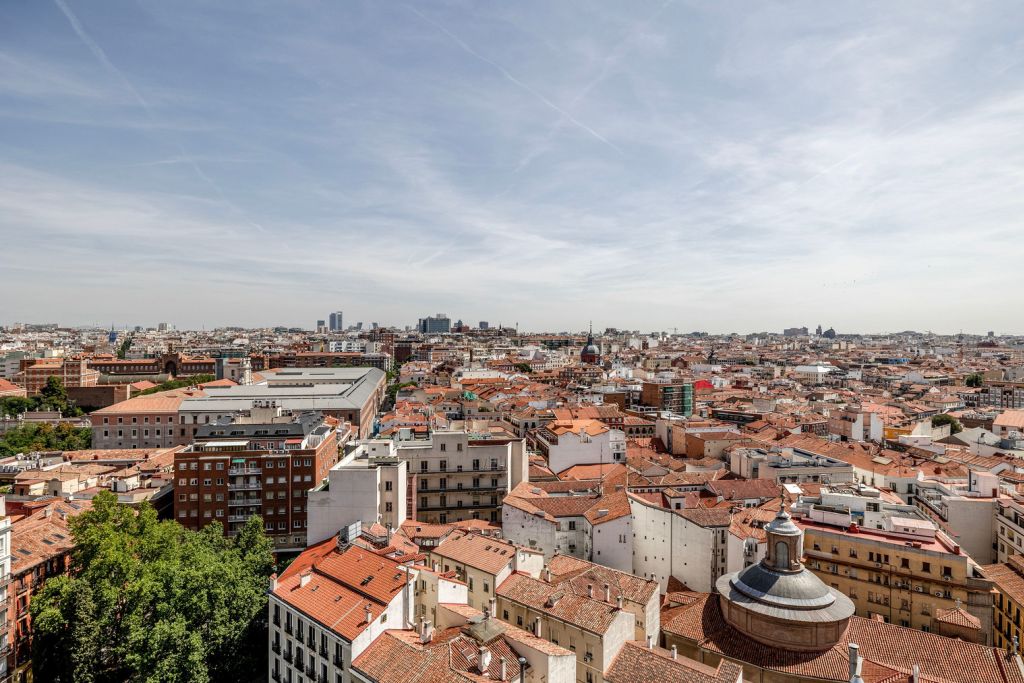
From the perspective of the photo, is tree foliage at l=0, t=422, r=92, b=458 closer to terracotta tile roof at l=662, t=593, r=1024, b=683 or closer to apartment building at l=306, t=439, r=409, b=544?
apartment building at l=306, t=439, r=409, b=544

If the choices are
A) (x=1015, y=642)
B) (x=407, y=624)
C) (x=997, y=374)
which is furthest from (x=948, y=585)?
(x=997, y=374)

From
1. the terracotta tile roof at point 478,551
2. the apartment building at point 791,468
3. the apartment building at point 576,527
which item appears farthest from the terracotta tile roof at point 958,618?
the terracotta tile roof at point 478,551

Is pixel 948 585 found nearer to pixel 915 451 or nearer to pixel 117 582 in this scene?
pixel 915 451

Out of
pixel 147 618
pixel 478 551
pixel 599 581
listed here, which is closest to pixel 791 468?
pixel 599 581

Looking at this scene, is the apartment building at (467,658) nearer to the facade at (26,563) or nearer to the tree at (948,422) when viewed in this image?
the facade at (26,563)

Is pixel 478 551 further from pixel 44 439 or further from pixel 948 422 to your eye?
pixel 948 422

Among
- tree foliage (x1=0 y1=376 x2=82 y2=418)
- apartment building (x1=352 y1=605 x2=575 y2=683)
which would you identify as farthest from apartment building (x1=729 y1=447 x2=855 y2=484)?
tree foliage (x1=0 y1=376 x2=82 y2=418)

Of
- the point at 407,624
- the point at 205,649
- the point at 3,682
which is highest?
the point at 407,624
